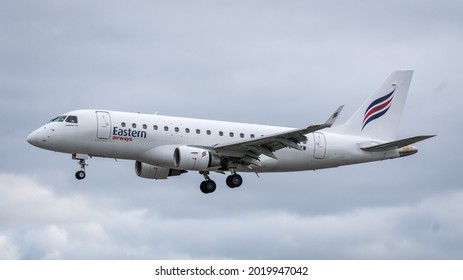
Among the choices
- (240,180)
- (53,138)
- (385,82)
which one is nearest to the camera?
(53,138)

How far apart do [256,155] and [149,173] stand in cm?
664

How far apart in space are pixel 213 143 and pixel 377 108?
42.2 ft

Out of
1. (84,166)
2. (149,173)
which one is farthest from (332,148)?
(84,166)

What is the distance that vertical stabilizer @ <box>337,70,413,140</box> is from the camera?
70.8 metres

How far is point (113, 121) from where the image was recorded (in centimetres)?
6212

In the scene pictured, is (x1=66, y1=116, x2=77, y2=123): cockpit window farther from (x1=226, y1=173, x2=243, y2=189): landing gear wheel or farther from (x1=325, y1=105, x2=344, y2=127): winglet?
(x1=325, y1=105, x2=344, y2=127): winglet

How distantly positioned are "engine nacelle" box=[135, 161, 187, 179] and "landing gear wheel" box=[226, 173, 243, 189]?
370 cm

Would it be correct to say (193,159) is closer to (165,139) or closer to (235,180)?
(165,139)

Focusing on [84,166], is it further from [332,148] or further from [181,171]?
[332,148]

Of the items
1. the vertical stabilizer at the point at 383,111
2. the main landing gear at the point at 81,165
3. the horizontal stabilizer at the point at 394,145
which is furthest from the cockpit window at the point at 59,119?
the horizontal stabilizer at the point at 394,145

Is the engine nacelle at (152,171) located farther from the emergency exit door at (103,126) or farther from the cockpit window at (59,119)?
the cockpit window at (59,119)

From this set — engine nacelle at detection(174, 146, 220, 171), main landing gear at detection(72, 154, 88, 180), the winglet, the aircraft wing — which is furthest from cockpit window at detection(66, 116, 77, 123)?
the winglet

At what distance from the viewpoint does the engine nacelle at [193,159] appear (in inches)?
2482

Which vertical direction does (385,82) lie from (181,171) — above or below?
above
